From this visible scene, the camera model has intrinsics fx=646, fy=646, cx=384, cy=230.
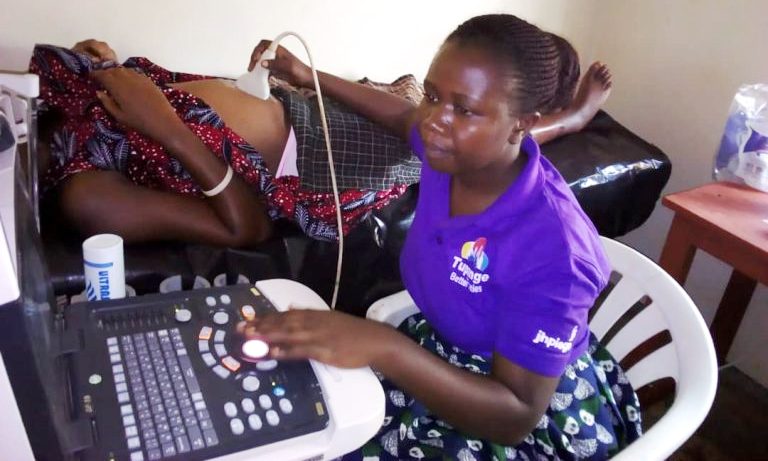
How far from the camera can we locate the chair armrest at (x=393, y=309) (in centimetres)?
103

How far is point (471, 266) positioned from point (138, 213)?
1.94 feet

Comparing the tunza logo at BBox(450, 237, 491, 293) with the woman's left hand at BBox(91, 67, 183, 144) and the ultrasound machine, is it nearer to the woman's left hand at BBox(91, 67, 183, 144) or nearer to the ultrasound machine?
the ultrasound machine

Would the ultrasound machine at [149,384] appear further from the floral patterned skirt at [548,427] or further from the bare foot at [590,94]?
the bare foot at [590,94]

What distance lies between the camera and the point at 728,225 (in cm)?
129

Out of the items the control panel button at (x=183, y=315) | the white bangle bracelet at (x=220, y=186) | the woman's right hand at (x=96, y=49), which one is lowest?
the white bangle bracelet at (x=220, y=186)

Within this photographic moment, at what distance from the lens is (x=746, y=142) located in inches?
58.3

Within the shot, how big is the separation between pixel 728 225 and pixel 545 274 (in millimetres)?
708

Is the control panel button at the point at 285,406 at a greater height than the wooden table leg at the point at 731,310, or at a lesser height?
greater

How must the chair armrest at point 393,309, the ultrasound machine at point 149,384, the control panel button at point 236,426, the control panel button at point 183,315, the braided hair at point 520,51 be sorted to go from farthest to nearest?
the chair armrest at point 393,309
the braided hair at point 520,51
the control panel button at point 183,315
the control panel button at point 236,426
the ultrasound machine at point 149,384

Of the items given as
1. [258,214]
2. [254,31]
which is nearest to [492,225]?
[258,214]

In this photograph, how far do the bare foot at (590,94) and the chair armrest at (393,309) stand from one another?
93 cm

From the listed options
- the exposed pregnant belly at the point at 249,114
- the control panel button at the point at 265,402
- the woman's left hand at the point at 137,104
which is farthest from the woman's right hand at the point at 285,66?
the control panel button at the point at 265,402

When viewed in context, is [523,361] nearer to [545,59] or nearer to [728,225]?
[545,59]

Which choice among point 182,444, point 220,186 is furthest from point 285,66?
point 182,444
